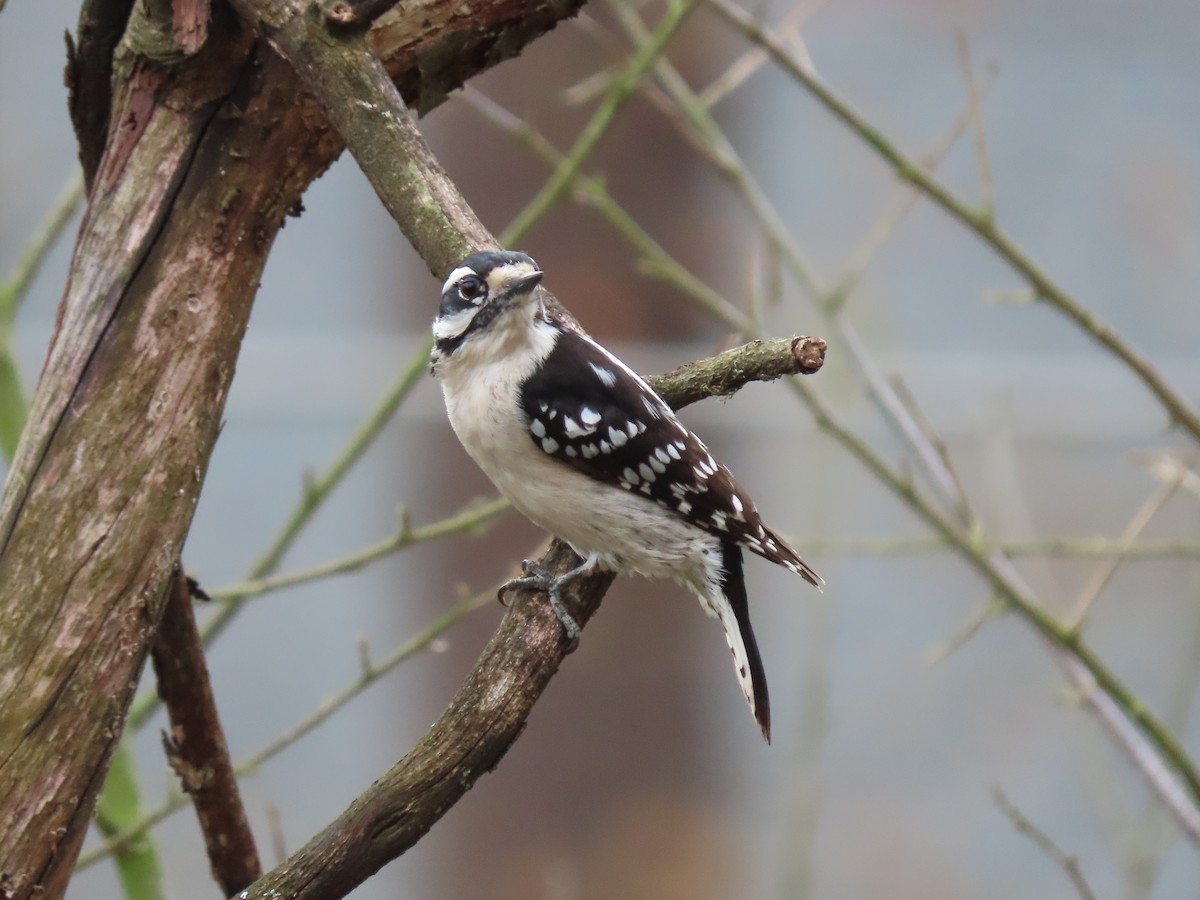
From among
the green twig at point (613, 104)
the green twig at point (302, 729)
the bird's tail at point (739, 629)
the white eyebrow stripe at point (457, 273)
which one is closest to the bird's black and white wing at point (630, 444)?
the bird's tail at point (739, 629)

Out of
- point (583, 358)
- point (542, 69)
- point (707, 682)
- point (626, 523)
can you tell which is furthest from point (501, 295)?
point (707, 682)

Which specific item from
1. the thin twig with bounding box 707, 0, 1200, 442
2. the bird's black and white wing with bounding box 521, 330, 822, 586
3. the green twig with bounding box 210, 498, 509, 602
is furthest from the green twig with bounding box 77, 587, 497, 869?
the thin twig with bounding box 707, 0, 1200, 442

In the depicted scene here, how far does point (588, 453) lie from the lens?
2229mm

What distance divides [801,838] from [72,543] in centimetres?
202

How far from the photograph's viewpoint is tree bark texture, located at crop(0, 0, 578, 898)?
1.88 meters

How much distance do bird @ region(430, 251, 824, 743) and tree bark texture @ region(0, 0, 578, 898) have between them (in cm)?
38

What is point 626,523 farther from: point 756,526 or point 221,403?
point 221,403

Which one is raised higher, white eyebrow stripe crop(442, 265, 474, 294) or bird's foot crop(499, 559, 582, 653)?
white eyebrow stripe crop(442, 265, 474, 294)

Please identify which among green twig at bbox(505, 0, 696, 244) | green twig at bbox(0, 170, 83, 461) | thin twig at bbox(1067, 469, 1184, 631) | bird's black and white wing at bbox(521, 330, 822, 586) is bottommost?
thin twig at bbox(1067, 469, 1184, 631)

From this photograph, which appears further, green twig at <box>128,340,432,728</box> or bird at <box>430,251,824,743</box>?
green twig at <box>128,340,432,728</box>

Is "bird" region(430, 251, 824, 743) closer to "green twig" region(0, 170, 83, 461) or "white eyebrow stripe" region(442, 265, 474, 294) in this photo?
"white eyebrow stripe" region(442, 265, 474, 294)

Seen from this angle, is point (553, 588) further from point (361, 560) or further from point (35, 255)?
point (35, 255)

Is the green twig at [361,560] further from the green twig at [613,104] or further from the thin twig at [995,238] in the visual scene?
the thin twig at [995,238]

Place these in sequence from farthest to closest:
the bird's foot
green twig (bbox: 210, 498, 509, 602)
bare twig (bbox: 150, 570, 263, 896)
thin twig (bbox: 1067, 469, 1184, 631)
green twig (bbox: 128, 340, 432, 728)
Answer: green twig (bbox: 128, 340, 432, 728), green twig (bbox: 210, 498, 509, 602), thin twig (bbox: 1067, 469, 1184, 631), bare twig (bbox: 150, 570, 263, 896), the bird's foot
